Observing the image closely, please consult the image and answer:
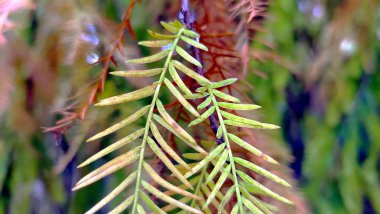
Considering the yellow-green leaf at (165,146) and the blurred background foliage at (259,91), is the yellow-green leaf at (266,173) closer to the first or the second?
Result: the yellow-green leaf at (165,146)

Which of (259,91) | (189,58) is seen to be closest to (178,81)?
(189,58)

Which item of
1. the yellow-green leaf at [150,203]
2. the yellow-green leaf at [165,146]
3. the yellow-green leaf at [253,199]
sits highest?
the yellow-green leaf at [165,146]

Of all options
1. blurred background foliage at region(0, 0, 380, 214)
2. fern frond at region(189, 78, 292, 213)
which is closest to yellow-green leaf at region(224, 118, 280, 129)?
fern frond at region(189, 78, 292, 213)

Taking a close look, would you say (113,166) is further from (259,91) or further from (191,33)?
(259,91)

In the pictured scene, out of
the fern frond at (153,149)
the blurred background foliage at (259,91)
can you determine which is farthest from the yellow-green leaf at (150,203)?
the blurred background foliage at (259,91)

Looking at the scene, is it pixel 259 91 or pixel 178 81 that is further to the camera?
pixel 259 91

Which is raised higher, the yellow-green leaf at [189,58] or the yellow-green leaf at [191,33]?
the yellow-green leaf at [191,33]

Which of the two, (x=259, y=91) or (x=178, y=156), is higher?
(x=178, y=156)

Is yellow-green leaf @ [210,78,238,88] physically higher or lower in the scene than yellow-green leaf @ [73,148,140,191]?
higher

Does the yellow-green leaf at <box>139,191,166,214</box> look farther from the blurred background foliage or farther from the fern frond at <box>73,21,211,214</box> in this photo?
the blurred background foliage

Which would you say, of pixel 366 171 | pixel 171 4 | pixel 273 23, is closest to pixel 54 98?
pixel 171 4
